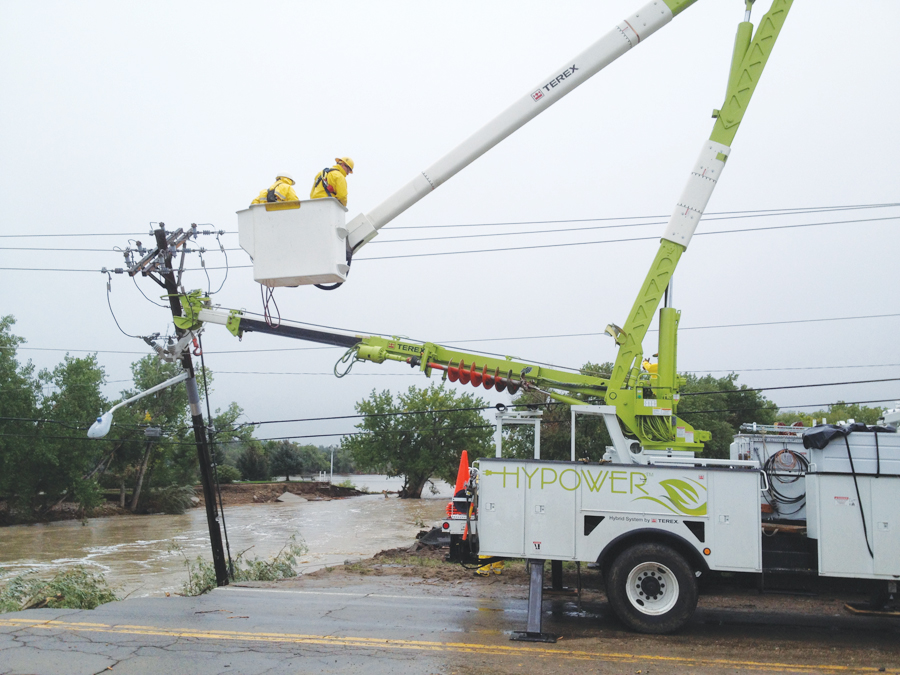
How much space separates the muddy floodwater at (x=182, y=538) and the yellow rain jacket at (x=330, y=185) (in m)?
10.8

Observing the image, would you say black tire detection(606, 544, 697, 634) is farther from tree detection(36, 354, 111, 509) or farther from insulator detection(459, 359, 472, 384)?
tree detection(36, 354, 111, 509)

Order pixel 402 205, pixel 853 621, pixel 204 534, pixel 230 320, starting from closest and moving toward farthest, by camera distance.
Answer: pixel 853 621 → pixel 402 205 → pixel 230 320 → pixel 204 534

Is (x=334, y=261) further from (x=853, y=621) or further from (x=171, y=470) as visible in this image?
(x=171, y=470)

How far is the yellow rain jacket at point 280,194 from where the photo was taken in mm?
9461

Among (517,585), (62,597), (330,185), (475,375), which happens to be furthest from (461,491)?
(62,597)

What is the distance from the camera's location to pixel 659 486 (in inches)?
309

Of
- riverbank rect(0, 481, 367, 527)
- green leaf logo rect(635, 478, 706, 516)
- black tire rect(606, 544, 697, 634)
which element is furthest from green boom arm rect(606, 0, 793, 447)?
riverbank rect(0, 481, 367, 527)

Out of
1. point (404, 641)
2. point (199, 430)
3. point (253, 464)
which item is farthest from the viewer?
point (253, 464)

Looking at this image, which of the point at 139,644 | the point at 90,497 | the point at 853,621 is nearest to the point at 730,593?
the point at 853,621

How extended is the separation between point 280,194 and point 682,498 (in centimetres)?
651

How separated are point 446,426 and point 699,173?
4018cm

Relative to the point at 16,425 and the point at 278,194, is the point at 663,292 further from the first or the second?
the point at 16,425

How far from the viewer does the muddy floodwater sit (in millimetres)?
22828

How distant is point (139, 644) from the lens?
732 centimetres
